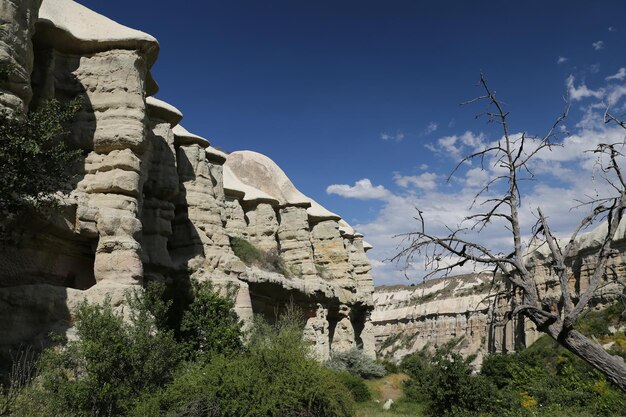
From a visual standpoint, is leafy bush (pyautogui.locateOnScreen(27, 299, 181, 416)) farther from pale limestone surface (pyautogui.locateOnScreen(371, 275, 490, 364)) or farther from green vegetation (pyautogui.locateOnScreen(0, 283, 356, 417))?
pale limestone surface (pyautogui.locateOnScreen(371, 275, 490, 364))

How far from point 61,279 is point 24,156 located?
4736 millimetres

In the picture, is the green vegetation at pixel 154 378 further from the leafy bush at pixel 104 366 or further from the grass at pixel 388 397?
the grass at pixel 388 397

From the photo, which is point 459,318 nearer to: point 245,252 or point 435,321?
point 435,321

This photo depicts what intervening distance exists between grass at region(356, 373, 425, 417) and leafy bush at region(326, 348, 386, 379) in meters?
0.49

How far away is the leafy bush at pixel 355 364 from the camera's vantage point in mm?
25891

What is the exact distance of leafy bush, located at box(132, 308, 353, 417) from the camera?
9344 millimetres

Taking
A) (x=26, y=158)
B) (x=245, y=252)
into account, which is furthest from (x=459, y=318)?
(x=26, y=158)

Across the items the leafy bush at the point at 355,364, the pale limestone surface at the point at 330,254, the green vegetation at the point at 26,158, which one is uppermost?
the pale limestone surface at the point at 330,254

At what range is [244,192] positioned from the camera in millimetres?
26156

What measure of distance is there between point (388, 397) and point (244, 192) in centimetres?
1243

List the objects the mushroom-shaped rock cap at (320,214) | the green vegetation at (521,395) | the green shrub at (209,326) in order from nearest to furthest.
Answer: the green vegetation at (521,395) < the green shrub at (209,326) < the mushroom-shaped rock cap at (320,214)

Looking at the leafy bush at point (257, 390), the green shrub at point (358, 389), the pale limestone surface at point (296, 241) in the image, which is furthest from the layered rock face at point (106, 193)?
the pale limestone surface at point (296, 241)

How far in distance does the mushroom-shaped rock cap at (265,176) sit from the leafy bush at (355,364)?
859 centimetres

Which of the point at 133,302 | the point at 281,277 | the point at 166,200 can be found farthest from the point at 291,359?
the point at 281,277
